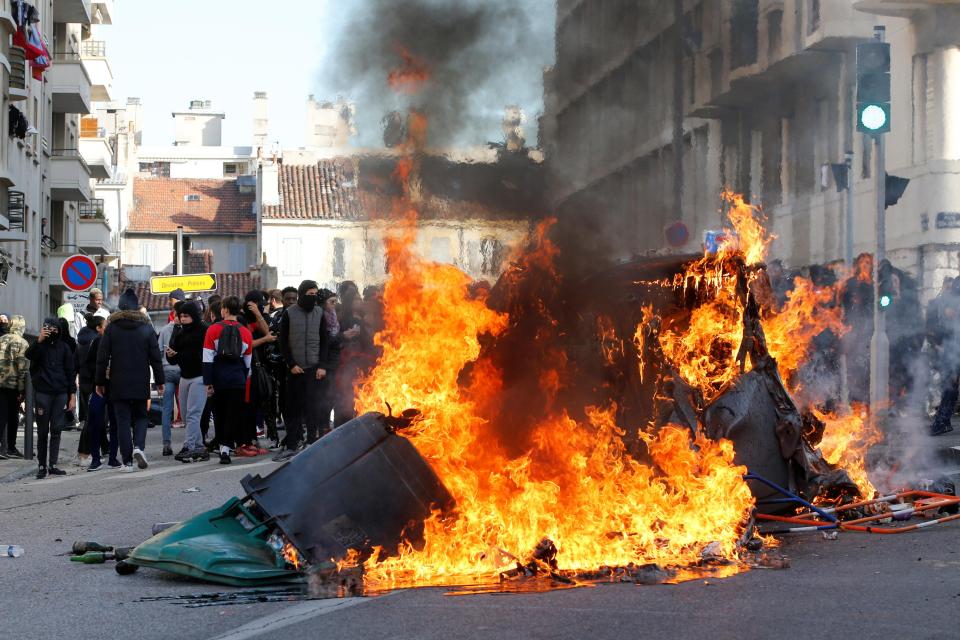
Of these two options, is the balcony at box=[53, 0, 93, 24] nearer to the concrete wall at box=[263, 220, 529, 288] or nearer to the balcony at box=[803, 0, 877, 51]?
the balcony at box=[803, 0, 877, 51]

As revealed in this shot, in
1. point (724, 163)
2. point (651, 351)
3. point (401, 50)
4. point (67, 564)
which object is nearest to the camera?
point (67, 564)

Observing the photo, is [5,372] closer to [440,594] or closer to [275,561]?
[275,561]

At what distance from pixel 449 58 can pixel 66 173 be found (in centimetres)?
3862

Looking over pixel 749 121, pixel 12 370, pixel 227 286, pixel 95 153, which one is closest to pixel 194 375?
pixel 12 370

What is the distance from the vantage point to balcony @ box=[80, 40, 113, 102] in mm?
54500

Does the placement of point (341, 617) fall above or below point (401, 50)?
below

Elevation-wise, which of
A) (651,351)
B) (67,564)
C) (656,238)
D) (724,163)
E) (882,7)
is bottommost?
(67,564)

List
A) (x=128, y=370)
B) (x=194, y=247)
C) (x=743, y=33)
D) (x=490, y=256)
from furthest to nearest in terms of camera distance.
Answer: (x=194, y=247), (x=743, y=33), (x=128, y=370), (x=490, y=256)

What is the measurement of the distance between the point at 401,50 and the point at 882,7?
16232mm

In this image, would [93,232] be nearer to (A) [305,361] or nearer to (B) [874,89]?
(A) [305,361]

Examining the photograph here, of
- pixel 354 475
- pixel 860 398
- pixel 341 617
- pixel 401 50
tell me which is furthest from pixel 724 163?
pixel 341 617

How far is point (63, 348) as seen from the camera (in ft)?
48.8

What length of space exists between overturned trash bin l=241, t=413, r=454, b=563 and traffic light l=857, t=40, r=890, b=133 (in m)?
9.51

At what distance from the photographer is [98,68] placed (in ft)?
179
